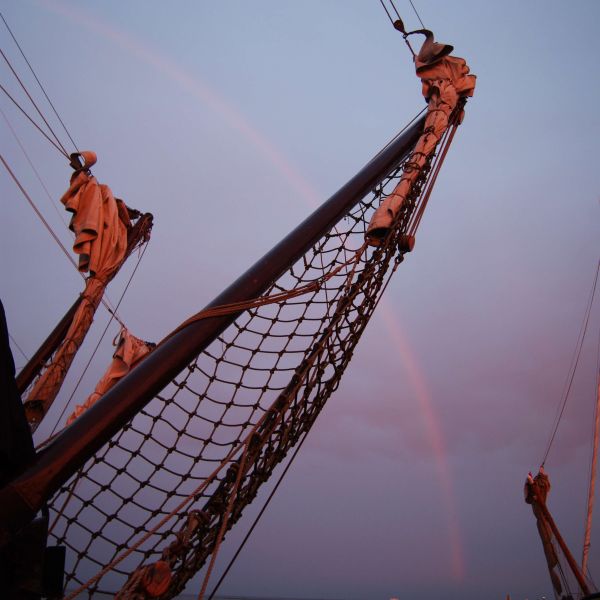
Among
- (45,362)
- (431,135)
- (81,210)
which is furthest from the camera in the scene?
(81,210)

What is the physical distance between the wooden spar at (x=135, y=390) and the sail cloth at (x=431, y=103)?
43 centimetres

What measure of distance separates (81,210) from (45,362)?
2.84m

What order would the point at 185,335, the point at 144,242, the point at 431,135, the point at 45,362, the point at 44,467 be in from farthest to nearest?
1. the point at 144,242
2. the point at 45,362
3. the point at 431,135
4. the point at 185,335
5. the point at 44,467

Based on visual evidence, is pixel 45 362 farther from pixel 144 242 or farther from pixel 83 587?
pixel 83 587

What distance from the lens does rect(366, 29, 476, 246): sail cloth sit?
362 cm

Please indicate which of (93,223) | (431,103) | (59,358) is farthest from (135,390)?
(93,223)

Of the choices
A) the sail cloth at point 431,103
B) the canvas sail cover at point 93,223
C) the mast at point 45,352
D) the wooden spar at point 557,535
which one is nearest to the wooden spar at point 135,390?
the sail cloth at point 431,103

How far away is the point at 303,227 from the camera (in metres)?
3.00

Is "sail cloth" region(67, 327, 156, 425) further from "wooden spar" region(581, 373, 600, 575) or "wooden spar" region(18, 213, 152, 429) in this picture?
"wooden spar" region(581, 373, 600, 575)

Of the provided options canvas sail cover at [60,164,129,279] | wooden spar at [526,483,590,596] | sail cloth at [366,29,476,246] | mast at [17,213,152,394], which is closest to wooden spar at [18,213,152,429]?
mast at [17,213,152,394]

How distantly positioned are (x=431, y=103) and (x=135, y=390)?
12.1 ft

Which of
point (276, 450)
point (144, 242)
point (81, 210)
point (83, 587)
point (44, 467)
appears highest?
point (144, 242)

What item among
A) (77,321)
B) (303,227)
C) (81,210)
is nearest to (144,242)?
(81,210)

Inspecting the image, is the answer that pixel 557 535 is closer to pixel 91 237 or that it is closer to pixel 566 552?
pixel 566 552
